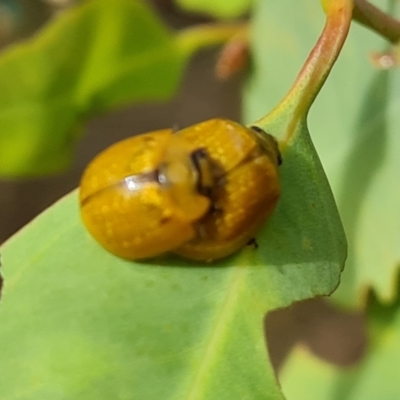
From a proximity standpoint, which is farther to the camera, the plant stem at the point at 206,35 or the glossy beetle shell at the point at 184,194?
the plant stem at the point at 206,35

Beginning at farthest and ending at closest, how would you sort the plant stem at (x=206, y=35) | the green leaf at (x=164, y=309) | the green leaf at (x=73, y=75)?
the plant stem at (x=206, y=35)
the green leaf at (x=73, y=75)
the green leaf at (x=164, y=309)

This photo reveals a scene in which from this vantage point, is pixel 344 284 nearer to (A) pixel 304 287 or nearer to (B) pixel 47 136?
(A) pixel 304 287

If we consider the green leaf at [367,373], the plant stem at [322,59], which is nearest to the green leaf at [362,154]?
the green leaf at [367,373]

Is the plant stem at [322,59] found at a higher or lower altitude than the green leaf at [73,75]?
higher

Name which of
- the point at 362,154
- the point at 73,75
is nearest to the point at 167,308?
the point at 362,154

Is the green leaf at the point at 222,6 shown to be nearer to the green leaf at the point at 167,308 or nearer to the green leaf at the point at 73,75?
the green leaf at the point at 73,75

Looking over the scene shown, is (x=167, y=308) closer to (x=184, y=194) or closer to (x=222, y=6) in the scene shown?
(x=184, y=194)
